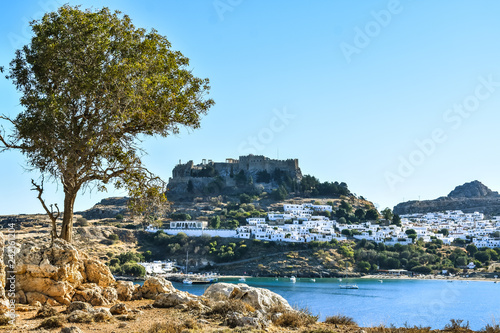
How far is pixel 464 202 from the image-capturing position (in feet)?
412

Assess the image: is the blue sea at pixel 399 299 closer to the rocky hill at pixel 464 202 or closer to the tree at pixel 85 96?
the tree at pixel 85 96

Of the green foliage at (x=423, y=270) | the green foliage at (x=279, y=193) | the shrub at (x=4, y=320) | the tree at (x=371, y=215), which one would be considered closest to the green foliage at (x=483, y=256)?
the green foliage at (x=423, y=270)

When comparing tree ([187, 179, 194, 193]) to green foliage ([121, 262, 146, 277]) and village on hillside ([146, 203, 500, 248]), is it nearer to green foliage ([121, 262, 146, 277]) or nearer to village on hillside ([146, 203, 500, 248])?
village on hillside ([146, 203, 500, 248])

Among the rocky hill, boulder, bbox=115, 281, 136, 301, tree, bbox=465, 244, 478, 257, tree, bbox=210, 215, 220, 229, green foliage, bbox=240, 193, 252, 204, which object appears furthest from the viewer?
the rocky hill

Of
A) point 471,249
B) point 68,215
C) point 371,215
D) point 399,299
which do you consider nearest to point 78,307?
point 68,215

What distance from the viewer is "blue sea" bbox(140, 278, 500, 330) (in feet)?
109

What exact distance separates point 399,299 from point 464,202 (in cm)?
9029

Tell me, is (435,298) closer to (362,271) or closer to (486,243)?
(362,271)

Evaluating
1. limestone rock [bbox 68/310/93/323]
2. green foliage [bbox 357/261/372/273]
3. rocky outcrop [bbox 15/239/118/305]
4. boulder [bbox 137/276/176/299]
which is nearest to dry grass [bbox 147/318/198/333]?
limestone rock [bbox 68/310/93/323]

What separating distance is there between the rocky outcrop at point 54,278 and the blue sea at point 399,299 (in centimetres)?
2106

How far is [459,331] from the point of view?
23.3 ft

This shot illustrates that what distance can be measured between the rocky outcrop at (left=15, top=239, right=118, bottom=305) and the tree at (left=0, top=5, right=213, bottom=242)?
0.92m

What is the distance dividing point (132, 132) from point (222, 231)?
6309 cm

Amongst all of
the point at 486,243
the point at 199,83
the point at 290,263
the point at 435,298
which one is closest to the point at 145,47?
the point at 199,83
